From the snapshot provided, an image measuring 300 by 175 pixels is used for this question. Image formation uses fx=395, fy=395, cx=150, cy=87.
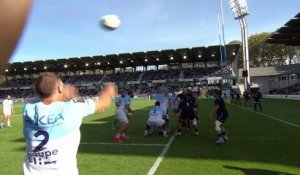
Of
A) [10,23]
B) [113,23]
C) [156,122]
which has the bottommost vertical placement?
[156,122]

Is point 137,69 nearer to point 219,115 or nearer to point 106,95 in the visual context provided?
point 219,115

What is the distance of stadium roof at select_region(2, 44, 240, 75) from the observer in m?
77.0

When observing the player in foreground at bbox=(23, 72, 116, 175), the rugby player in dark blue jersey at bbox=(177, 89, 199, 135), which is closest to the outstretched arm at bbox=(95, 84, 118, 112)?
the player in foreground at bbox=(23, 72, 116, 175)

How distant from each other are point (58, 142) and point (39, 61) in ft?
285

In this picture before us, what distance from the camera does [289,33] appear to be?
4875 centimetres

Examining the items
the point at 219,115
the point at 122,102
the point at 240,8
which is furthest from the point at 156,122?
the point at 240,8

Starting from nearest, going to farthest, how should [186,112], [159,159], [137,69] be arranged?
1. [159,159]
2. [186,112]
3. [137,69]

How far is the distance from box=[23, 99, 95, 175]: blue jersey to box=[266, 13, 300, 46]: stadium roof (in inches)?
1683

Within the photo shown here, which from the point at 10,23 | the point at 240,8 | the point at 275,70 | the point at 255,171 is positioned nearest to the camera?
the point at 10,23

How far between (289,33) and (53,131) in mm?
49301

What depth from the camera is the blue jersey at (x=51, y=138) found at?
133 inches

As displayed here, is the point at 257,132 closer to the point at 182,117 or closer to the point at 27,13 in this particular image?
the point at 182,117

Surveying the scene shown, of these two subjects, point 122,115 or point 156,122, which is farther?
point 156,122

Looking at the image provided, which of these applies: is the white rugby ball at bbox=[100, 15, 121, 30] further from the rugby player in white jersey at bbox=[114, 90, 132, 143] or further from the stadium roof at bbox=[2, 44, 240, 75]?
the stadium roof at bbox=[2, 44, 240, 75]
